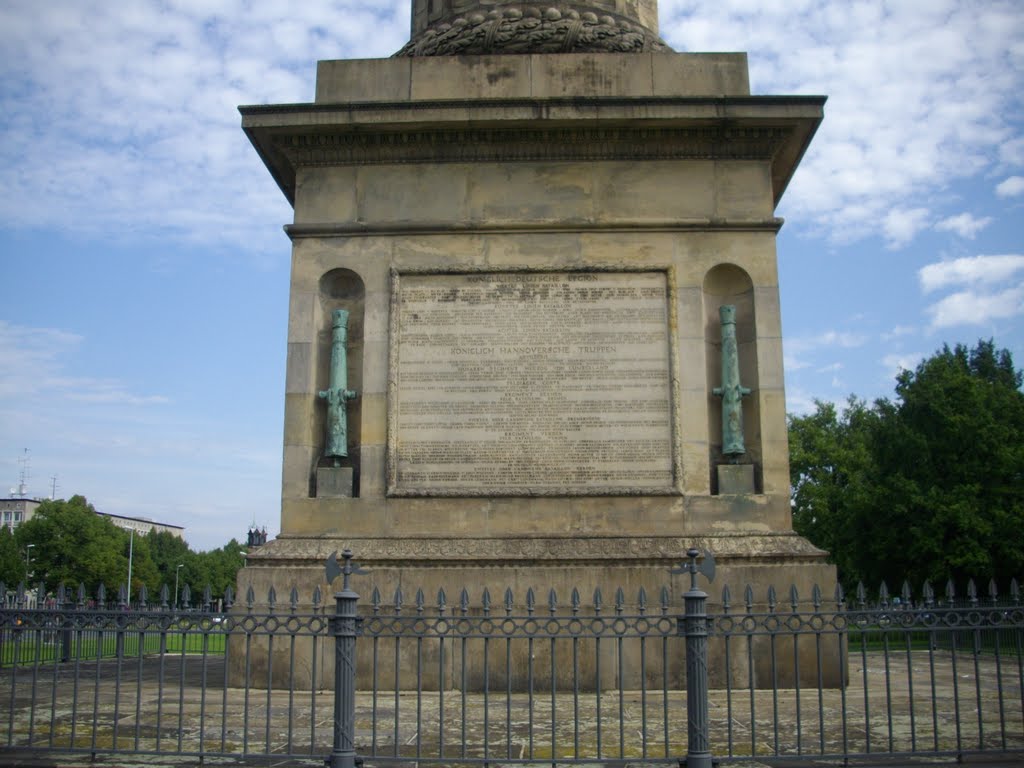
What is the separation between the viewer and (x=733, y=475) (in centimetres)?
1297

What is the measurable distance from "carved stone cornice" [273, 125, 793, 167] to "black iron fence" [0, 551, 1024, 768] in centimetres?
613

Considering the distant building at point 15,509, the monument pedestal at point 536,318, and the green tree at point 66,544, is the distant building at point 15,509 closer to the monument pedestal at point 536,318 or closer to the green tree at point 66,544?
the green tree at point 66,544

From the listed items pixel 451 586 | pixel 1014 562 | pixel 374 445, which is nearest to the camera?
pixel 451 586

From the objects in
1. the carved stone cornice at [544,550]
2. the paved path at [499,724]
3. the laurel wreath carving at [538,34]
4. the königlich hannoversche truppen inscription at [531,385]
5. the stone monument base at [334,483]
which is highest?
the laurel wreath carving at [538,34]

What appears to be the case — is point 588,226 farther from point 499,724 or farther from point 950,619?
point 950,619

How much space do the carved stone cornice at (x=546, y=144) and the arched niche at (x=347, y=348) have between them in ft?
6.03

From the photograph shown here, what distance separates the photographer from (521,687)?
11.9m

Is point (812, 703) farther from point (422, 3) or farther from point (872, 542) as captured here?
point (872, 542)

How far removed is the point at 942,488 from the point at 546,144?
31.7m

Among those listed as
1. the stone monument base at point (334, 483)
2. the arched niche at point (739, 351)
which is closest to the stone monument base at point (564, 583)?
the stone monument base at point (334, 483)

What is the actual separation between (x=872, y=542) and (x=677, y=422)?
31.4 metres

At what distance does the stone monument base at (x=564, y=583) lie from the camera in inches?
472

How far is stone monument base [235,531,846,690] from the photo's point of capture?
1199cm

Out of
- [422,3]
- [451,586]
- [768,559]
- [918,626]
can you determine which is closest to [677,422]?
[768,559]
